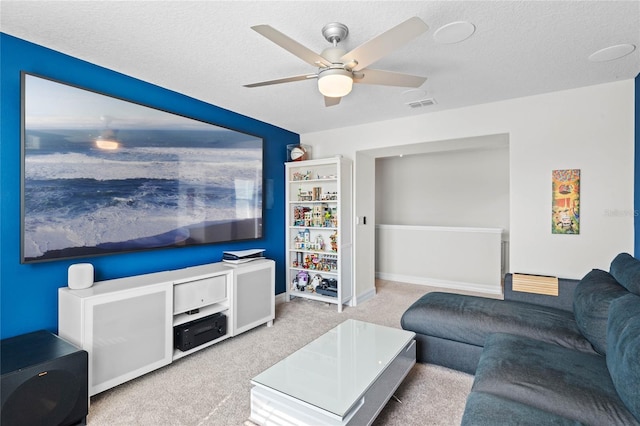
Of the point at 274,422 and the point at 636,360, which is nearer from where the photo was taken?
the point at 636,360

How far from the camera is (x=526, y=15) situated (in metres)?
1.78

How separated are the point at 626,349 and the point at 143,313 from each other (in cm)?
277

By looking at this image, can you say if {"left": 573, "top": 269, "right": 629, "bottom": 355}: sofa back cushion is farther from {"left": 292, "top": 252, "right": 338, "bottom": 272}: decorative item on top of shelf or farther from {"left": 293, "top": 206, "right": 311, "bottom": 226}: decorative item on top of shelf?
{"left": 293, "top": 206, "right": 311, "bottom": 226}: decorative item on top of shelf

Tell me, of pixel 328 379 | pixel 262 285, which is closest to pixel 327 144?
pixel 262 285

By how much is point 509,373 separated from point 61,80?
3383 millimetres

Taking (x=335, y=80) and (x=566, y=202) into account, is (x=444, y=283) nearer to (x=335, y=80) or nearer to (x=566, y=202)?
(x=566, y=202)

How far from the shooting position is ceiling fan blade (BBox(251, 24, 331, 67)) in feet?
4.69

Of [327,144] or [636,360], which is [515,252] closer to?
[636,360]

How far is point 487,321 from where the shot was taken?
88.7 inches

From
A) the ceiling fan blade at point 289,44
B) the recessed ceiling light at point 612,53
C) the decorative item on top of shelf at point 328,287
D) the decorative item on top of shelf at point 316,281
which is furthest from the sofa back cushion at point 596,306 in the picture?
the decorative item on top of shelf at point 316,281

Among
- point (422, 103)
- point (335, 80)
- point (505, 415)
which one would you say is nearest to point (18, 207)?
point (335, 80)

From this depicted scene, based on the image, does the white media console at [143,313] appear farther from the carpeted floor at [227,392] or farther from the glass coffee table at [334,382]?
the glass coffee table at [334,382]

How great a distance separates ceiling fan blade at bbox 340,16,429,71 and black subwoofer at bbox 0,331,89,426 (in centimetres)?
236

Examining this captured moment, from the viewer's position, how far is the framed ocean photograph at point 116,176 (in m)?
2.06
